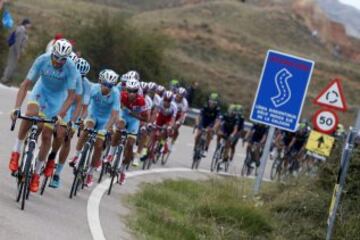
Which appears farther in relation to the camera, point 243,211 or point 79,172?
point 243,211

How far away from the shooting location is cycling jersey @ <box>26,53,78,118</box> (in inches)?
468

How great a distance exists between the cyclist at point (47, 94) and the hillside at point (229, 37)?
46438 mm

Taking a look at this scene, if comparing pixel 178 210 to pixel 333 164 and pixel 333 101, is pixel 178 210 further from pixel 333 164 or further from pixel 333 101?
pixel 333 101

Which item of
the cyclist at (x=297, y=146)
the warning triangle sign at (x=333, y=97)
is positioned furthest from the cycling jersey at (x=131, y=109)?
the cyclist at (x=297, y=146)

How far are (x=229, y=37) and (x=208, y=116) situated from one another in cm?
6140

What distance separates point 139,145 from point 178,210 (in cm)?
489

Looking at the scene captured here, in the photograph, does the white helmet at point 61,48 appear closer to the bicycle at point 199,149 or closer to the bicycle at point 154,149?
the bicycle at point 154,149

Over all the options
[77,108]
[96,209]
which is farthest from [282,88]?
[96,209]

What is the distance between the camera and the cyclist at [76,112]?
520 inches

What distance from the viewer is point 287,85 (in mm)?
18281

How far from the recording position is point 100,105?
47.8 ft

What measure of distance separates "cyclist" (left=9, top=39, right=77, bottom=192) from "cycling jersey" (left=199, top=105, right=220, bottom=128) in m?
12.4

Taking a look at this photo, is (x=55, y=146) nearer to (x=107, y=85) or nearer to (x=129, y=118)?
(x=107, y=85)

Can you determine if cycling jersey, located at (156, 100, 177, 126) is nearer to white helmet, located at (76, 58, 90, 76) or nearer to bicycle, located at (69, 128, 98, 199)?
bicycle, located at (69, 128, 98, 199)
